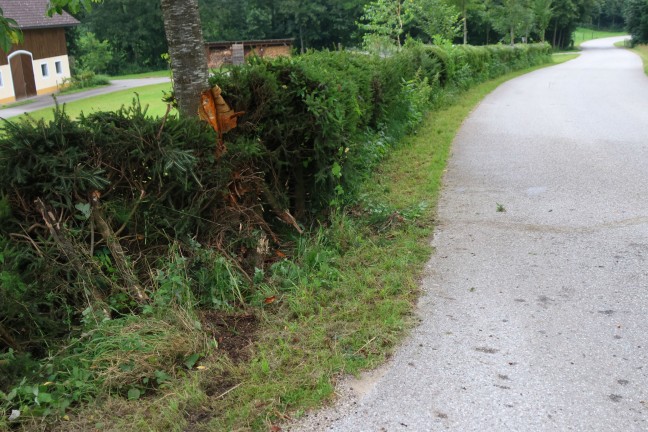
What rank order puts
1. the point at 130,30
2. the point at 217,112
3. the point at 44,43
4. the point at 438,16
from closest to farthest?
the point at 217,112, the point at 438,16, the point at 44,43, the point at 130,30

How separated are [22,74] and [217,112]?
42.1 metres

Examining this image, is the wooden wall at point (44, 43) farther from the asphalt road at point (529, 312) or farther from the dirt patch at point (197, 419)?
the dirt patch at point (197, 419)

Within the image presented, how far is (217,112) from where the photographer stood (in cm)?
567

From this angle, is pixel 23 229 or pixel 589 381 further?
pixel 23 229

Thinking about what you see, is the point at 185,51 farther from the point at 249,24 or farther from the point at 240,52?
the point at 249,24

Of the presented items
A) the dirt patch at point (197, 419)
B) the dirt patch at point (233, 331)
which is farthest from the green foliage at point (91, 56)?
the dirt patch at point (197, 419)

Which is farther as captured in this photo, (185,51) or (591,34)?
(591,34)

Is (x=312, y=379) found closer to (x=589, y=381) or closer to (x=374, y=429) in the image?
(x=374, y=429)

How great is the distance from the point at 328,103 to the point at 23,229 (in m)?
3.16

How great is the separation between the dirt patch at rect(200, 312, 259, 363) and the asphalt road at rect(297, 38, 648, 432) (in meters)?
0.86

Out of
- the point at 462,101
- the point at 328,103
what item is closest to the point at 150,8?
the point at 462,101

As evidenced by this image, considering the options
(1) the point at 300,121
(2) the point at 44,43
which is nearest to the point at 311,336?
(1) the point at 300,121

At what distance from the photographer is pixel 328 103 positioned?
20.7 ft

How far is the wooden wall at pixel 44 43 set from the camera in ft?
143
